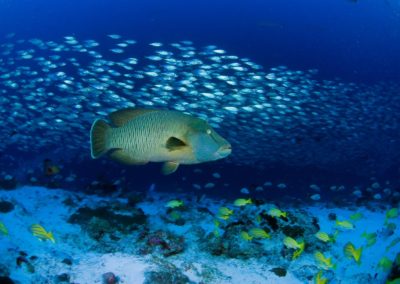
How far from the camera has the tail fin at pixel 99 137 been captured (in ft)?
8.38

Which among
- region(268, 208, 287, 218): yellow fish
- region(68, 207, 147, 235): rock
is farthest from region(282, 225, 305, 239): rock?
region(68, 207, 147, 235): rock

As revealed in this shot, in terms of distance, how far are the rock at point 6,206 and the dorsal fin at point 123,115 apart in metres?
9.18

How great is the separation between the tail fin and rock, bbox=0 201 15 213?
9.12 meters

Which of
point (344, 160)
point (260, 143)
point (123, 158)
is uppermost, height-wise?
point (123, 158)

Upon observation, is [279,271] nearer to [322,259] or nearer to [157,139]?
[322,259]

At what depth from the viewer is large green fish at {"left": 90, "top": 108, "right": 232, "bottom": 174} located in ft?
8.10

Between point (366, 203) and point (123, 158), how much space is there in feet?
53.4

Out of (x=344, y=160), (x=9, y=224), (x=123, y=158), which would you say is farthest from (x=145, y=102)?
(x=344, y=160)

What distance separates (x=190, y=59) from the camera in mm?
15508

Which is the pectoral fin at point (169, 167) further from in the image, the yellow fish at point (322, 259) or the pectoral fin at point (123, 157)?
the yellow fish at point (322, 259)

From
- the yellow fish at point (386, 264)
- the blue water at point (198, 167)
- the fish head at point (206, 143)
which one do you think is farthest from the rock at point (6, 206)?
the yellow fish at point (386, 264)

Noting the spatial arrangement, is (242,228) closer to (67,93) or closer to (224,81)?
(224,81)

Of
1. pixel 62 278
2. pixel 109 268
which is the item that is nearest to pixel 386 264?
pixel 109 268

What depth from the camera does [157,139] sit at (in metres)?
2.49
